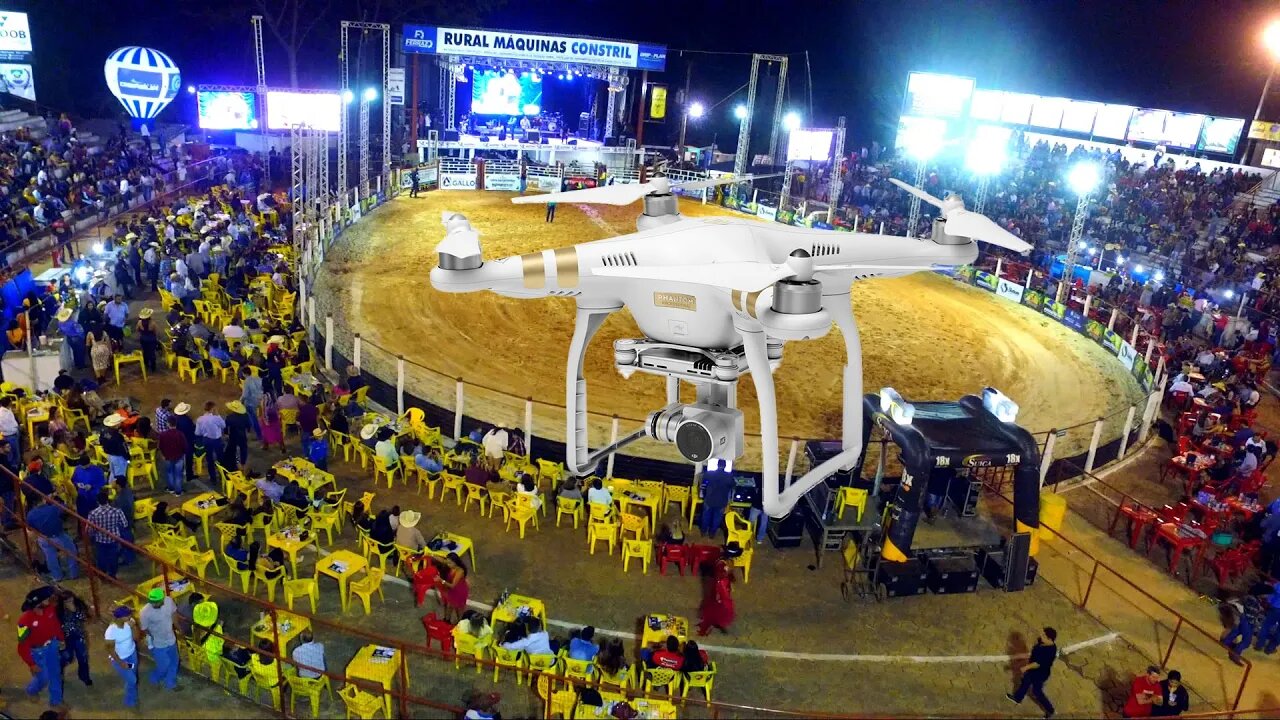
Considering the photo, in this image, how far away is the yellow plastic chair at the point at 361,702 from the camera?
8992mm

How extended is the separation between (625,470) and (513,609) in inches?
169

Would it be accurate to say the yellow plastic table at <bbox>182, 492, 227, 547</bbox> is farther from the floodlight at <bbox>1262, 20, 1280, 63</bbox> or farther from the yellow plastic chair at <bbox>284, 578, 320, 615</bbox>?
the floodlight at <bbox>1262, 20, 1280, 63</bbox>

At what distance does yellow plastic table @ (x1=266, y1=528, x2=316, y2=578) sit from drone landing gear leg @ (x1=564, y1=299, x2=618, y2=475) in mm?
4342

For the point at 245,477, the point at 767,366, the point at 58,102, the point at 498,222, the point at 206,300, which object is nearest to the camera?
the point at 767,366

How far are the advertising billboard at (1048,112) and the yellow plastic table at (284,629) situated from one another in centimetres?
3730

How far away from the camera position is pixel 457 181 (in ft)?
124

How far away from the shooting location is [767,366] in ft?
24.8

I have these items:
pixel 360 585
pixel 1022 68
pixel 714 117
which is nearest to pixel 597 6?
pixel 714 117

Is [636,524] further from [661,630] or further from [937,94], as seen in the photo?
[937,94]

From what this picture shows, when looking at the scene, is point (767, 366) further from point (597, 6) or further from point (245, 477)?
point (597, 6)

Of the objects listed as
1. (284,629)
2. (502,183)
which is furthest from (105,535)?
(502,183)

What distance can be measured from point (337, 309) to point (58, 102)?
29.1 meters

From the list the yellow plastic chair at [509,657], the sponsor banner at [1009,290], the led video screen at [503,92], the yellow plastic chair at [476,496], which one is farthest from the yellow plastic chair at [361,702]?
the led video screen at [503,92]

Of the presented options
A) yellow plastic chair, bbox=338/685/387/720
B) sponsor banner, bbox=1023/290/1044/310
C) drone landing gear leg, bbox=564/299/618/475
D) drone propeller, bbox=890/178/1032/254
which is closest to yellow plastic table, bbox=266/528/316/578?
yellow plastic chair, bbox=338/685/387/720
